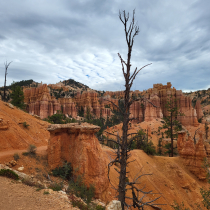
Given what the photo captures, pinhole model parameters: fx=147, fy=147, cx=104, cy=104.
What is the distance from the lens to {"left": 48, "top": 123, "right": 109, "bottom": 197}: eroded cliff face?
32.0 feet

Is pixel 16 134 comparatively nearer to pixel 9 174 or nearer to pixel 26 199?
pixel 9 174

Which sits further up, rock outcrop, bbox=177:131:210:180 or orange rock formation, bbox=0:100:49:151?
orange rock formation, bbox=0:100:49:151

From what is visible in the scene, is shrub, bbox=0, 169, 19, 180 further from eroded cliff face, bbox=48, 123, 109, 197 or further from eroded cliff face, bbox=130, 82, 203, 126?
eroded cliff face, bbox=130, 82, 203, 126

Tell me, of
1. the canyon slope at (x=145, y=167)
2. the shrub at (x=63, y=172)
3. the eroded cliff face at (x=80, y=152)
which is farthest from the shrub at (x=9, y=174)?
the eroded cliff face at (x=80, y=152)

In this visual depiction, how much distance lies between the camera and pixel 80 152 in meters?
10.0

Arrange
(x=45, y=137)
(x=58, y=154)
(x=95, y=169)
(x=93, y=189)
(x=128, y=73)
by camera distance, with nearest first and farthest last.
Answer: (x=128, y=73)
(x=93, y=189)
(x=95, y=169)
(x=58, y=154)
(x=45, y=137)

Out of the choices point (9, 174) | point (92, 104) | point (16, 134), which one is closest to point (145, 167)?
point (9, 174)

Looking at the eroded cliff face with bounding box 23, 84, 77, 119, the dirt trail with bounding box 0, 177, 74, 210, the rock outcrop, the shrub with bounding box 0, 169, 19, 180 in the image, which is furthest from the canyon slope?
the eroded cliff face with bounding box 23, 84, 77, 119

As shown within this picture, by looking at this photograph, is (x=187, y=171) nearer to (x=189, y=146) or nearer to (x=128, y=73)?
(x=189, y=146)

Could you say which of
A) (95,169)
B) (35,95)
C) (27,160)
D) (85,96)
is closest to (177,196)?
(95,169)

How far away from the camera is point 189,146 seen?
1828 centimetres

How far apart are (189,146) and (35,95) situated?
67.2 meters

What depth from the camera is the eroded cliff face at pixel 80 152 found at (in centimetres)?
974

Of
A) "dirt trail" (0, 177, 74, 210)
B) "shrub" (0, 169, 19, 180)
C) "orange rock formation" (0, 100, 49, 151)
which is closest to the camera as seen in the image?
"dirt trail" (0, 177, 74, 210)
